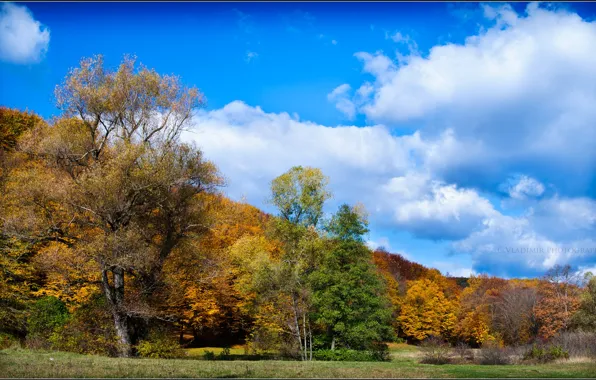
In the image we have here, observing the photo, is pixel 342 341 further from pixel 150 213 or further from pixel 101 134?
pixel 101 134

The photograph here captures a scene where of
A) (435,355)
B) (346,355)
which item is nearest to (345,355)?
(346,355)

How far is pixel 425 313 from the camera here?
80.3 meters

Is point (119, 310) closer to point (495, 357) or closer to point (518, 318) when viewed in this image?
point (495, 357)

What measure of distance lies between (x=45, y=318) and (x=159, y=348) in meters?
7.77

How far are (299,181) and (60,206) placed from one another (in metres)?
21.8

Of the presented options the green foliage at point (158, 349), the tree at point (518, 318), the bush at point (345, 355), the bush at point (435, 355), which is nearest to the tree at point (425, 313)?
the tree at point (518, 318)

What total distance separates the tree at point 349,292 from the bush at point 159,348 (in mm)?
11852

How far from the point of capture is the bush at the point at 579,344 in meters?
26.3

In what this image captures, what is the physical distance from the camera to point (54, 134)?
28906 millimetres

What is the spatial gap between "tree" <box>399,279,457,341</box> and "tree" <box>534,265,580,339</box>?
19.1 m

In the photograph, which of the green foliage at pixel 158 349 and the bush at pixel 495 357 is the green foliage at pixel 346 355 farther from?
the green foliage at pixel 158 349

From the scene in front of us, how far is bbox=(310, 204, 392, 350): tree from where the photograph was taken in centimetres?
3641

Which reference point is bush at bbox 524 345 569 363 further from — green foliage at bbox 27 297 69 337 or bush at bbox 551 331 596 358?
green foliage at bbox 27 297 69 337

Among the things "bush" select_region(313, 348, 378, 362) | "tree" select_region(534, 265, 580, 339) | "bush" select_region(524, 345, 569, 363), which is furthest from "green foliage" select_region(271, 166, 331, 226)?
"tree" select_region(534, 265, 580, 339)
